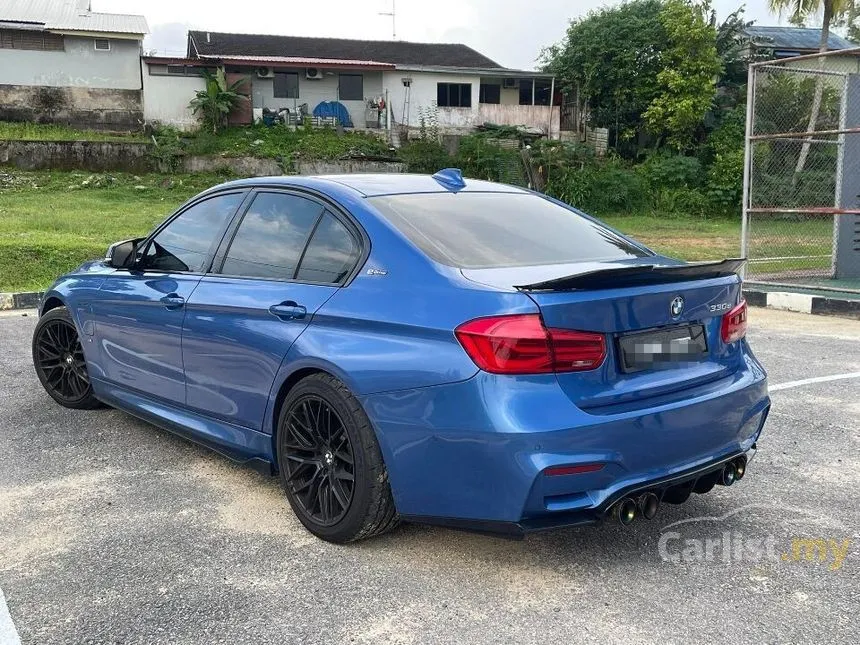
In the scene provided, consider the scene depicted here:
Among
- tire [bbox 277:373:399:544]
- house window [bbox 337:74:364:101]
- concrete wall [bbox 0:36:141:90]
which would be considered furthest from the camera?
house window [bbox 337:74:364:101]

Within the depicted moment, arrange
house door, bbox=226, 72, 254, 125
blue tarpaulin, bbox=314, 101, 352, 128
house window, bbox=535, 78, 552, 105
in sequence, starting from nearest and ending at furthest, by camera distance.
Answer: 1. house door, bbox=226, 72, 254, 125
2. blue tarpaulin, bbox=314, 101, 352, 128
3. house window, bbox=535, 78, 552, 105

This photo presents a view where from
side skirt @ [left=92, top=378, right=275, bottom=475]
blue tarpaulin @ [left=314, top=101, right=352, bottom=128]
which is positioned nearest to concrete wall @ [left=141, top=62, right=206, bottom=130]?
blue tarpaulin @ [left=314, top=101, right=352, bottom=128]

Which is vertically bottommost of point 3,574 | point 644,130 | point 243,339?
point 3,574

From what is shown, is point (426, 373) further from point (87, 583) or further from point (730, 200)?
point (730, 200)

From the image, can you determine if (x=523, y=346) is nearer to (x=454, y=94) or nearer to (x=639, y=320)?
(x=639, y=320)

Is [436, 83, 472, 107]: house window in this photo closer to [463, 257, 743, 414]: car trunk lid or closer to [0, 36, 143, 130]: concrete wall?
[0, 36, 143, 130]: concrete wall

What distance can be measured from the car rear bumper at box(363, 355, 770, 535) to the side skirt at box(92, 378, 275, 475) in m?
0.86

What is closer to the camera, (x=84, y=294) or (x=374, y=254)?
(x=374, y=254)

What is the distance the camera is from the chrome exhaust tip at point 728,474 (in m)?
3.12

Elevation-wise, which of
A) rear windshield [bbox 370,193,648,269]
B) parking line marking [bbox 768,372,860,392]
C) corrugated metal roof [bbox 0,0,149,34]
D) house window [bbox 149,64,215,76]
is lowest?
parking line marking [bbox 768,372,860,392]

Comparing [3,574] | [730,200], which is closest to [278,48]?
[730,200]

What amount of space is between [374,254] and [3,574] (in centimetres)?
184

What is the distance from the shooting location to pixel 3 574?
2.99m

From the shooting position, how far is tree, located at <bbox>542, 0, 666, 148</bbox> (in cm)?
3111
